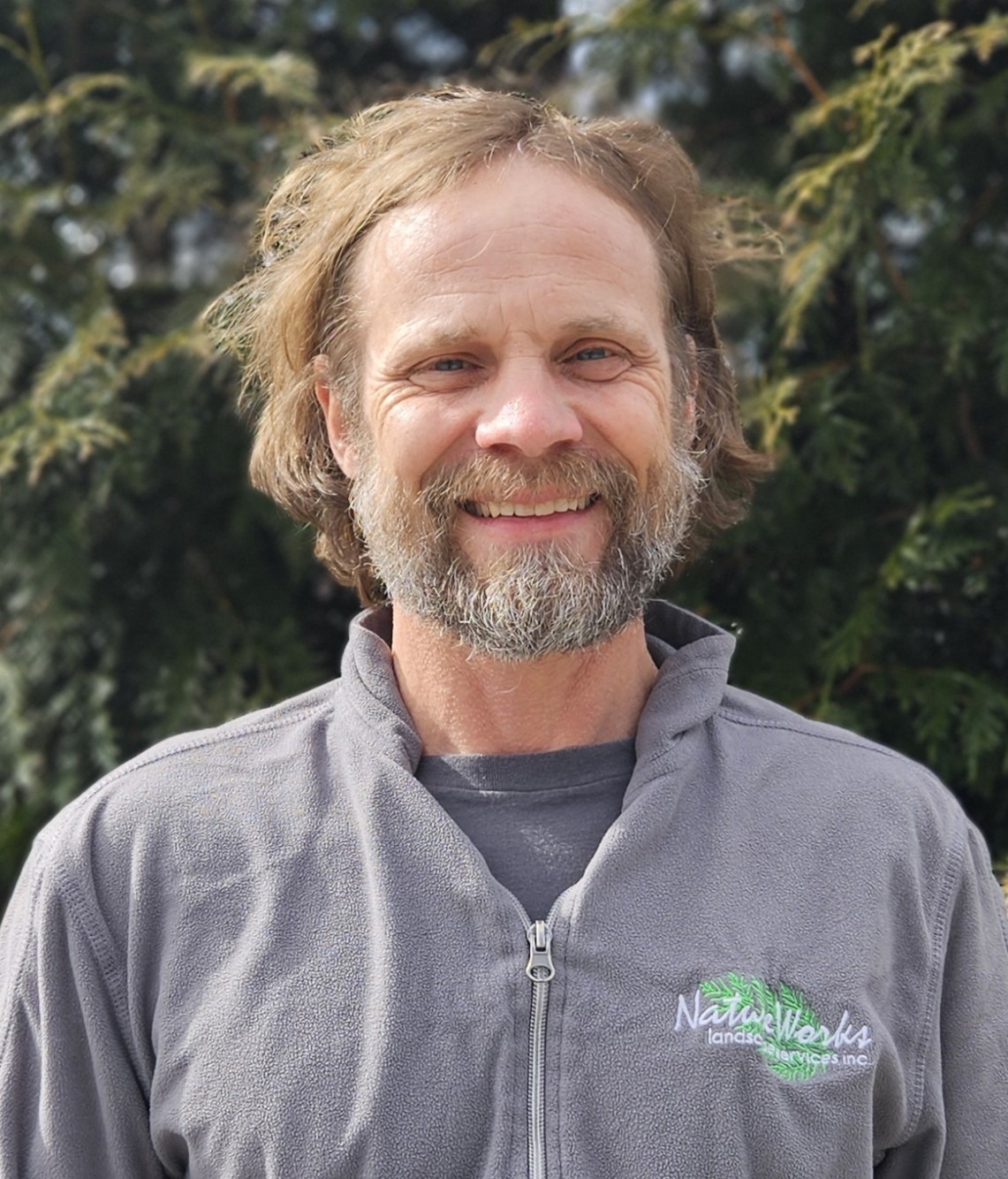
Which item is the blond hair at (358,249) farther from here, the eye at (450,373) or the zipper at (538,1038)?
the zipper at (538,1038)

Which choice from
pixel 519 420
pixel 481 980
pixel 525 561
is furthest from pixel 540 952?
pixel 519 420

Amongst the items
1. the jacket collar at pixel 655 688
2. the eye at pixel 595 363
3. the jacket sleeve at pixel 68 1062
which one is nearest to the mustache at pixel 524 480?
the eye at pixel 595 363

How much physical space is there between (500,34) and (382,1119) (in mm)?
2640

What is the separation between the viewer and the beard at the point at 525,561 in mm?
1719

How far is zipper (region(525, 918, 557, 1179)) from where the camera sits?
1490 millimetres

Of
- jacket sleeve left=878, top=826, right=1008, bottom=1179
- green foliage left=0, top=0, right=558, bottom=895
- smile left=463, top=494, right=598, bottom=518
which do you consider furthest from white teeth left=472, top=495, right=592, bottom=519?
green foliage left=0, top=0, right=558, bottom=895

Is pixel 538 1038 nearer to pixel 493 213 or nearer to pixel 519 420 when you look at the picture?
pixel 519 420

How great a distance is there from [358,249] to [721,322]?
43.7 inches

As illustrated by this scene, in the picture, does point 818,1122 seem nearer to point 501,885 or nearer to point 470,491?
point 501,885

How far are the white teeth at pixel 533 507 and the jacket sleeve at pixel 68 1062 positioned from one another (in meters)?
0.66

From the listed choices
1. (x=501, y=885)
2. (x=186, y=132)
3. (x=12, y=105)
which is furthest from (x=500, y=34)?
(x=501, y=885)

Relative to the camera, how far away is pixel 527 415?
1684 millimetres

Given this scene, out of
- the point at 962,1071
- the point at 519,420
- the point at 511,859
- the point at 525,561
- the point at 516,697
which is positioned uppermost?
the point at 519,420

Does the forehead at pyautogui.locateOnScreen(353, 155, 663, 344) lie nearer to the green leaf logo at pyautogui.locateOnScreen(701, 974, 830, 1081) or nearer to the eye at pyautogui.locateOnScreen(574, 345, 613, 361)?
the eye at pyautogui.locateOnScreen(574, 345, 613, 361)
